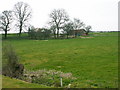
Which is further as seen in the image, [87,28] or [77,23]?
[87,28]

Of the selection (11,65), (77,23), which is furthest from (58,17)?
(11,65)

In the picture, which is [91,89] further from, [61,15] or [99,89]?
[61,15]

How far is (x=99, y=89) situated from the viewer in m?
9.89

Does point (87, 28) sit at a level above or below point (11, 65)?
above

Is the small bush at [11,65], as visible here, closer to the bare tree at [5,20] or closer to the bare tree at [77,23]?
the bare tree at [5,20]

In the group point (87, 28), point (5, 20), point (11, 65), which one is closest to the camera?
point (11, 65)

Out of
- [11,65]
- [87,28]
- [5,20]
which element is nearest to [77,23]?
[87,28]

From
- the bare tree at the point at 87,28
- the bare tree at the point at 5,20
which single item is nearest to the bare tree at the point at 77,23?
the bare tree at the point at 87,28

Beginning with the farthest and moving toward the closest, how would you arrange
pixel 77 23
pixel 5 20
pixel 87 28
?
pixel 87 28 < pixel 77 23 < pixel 5 20

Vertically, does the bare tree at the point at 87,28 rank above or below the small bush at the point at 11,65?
above

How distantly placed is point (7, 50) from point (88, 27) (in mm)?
89862

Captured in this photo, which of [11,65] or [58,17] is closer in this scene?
[11,65]

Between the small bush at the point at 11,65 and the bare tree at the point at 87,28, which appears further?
the bare tree at the point at 87,28

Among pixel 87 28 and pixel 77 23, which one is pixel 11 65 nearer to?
pixel 77 23
